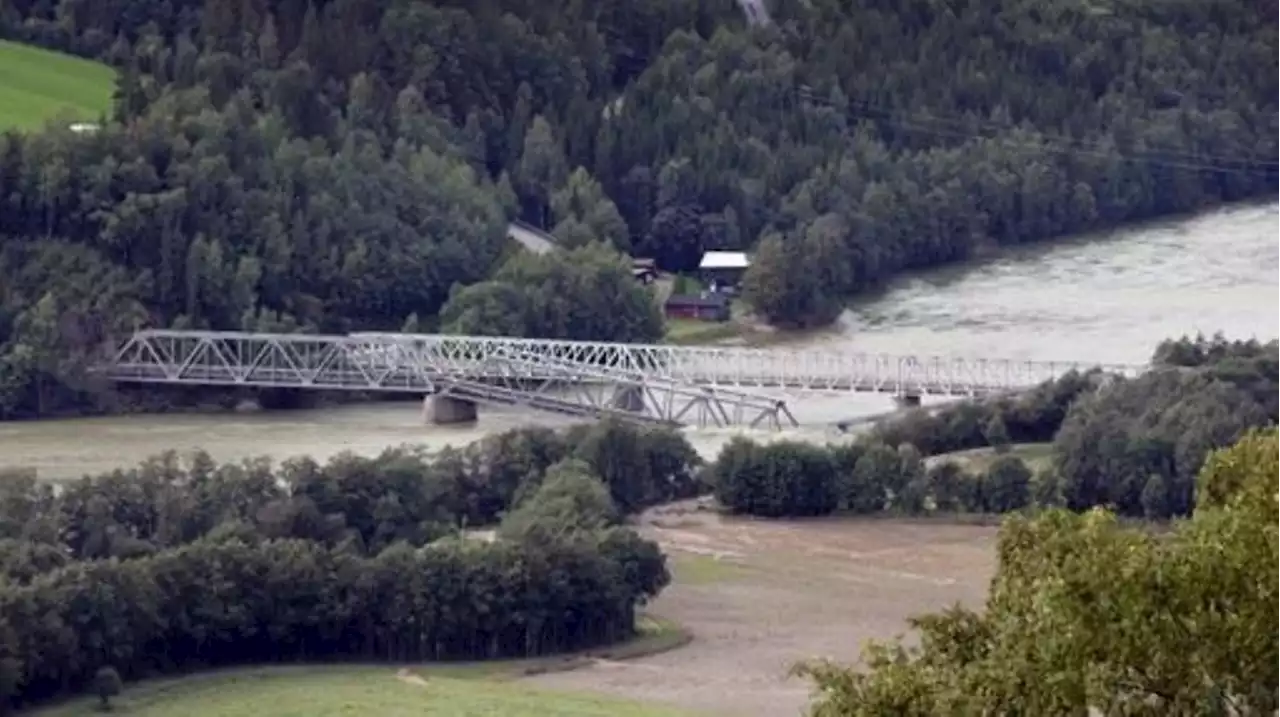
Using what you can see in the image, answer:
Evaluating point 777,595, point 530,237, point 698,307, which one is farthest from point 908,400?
point 530,237

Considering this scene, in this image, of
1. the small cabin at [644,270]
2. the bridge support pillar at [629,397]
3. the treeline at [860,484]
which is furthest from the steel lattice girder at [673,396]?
the small cabin at [644,270]

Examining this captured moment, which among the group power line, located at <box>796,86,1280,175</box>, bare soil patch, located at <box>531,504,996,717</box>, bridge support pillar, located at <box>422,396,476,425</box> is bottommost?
bare soil patch, located at <box>531,504,996,717</box>

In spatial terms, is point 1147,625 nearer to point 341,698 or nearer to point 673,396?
point 341,698

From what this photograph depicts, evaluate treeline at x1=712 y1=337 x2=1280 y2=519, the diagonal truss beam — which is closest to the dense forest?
the diagonal truss beam

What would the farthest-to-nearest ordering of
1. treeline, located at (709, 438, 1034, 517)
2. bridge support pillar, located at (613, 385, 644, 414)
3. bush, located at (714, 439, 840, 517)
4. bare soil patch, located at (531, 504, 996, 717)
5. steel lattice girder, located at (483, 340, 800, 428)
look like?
bridge support pillar, located at (613, 385, 644, 414)
steel lattice girder, located at (483, 340, 800, 428)
bush, located at (714, 439, 840, 517)
treeline, located at (709, 438, 1034, 517)
bare soil patch, located at (531, 504, 996, 717)

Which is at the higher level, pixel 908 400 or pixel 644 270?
pixel 644 270

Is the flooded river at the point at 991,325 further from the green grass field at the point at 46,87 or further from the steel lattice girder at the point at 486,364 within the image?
the green grass field at the point at 46,87

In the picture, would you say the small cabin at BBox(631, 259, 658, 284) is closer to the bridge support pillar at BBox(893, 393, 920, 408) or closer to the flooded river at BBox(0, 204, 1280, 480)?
the flooded river at BBox(0, 204, 1280, 480)
